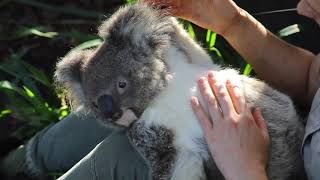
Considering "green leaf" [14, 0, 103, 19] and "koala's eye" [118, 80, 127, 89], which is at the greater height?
"koala's eye" [118, 80, 127, 89]

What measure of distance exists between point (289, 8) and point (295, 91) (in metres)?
0.59

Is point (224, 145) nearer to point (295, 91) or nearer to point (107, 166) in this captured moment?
point (107, 166)

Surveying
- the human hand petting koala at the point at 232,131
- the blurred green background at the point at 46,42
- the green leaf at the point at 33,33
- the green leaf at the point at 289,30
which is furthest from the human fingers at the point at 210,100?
the green leaf at the point at 33,33

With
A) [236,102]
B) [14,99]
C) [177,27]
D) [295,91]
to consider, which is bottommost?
[14,99]

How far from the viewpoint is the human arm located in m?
1.57

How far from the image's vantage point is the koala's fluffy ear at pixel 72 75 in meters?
1.42

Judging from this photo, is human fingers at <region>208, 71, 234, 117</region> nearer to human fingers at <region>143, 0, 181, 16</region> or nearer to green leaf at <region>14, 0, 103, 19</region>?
human fingers at <region>143, 0, 181, 16</region>

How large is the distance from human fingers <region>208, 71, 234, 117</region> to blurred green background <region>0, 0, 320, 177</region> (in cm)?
48

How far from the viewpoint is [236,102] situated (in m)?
1.33

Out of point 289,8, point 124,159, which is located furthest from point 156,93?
point 289,8

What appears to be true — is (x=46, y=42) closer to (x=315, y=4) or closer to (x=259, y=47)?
(x=259, y=47)

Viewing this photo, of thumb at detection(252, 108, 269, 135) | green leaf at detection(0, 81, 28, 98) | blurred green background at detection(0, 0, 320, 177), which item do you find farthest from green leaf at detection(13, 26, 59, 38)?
thumb at detection(252, 108, 269, 135)

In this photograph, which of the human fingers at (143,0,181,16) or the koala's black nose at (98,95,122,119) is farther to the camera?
the human fingers at (143,0,181,16)

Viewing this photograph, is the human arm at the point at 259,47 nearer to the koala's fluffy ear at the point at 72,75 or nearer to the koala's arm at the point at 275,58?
the koala's arm at the point at 275,58
